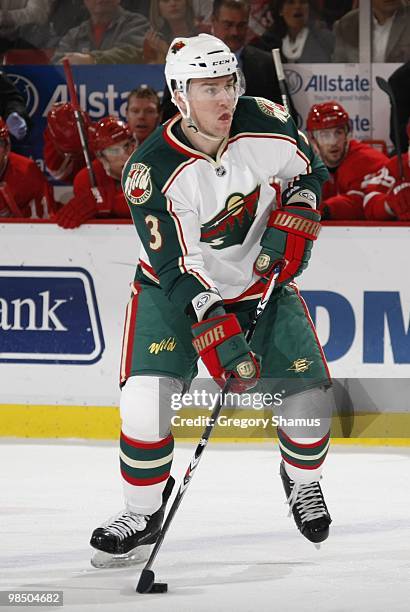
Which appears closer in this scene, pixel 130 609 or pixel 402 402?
pixel 130 609

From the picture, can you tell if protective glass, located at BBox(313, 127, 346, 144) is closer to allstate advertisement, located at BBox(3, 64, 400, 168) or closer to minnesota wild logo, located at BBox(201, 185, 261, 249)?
allstate advertisement, located at BBox(3, 64, 400, 168)

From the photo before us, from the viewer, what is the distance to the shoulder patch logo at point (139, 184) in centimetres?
302

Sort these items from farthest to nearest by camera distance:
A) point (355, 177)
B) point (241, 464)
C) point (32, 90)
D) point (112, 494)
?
point (32, 90), point (355, 177), point (241, 464), point (112, 494)

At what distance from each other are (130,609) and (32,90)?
3.52m

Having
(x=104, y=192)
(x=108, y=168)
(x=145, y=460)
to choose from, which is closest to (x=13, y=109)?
(x=108, y=168)

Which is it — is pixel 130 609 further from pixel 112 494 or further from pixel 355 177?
pixel 355 177

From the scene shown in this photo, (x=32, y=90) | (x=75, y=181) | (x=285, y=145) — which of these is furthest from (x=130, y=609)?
(x=32, y=90)

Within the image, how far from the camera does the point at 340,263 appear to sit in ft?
14.8

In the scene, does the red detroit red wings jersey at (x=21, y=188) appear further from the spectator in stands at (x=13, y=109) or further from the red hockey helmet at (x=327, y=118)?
the red hockey helmet at (x=327, y=118)

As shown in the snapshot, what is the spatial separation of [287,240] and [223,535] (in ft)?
2.66

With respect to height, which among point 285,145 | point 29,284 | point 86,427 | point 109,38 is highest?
point 285,145

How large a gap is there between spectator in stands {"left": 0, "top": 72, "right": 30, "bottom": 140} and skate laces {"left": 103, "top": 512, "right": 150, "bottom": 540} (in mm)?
2670

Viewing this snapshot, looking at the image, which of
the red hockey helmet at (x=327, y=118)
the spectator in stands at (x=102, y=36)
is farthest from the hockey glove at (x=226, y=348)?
the spectator in stands at (x=102, y=36)

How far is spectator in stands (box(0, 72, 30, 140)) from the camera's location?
5387 millimetres
